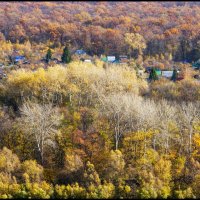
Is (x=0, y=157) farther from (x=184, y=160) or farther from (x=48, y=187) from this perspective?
(x=184, y=160)

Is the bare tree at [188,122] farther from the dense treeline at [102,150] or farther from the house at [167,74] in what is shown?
the house at [167,74]

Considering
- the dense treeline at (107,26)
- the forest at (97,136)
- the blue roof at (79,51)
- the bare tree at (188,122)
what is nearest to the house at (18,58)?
the blue roof at (79,51)

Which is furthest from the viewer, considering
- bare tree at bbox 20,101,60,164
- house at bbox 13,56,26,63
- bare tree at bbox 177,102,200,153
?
house at bbox 13,56,26,63

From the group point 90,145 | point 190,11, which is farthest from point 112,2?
point 90,145

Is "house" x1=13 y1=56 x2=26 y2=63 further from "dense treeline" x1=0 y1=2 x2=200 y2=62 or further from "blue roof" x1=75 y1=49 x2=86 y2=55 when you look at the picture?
"dense treeline" x1=0 y1=2 x2=200 y2=62

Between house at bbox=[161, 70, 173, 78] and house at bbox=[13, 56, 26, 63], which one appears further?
house at bbox=[13, 56, 26, 63]

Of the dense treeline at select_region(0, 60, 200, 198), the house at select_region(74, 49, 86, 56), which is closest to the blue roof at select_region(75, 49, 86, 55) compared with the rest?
the house at select_region(74, 49, 86, 56)

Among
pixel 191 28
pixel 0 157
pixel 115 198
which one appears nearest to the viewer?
pixel 115 198

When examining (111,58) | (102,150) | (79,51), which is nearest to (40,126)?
(102,150)
